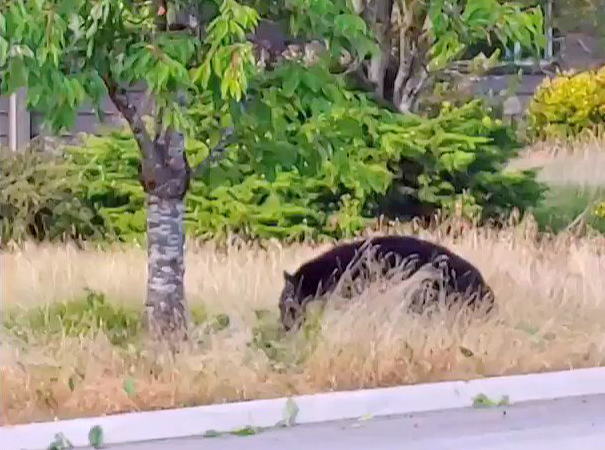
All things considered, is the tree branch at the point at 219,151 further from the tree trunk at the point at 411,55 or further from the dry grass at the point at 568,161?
the dry grass at the point at 568,161

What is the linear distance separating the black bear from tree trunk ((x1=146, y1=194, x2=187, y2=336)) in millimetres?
257

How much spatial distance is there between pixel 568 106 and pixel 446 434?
89 cm

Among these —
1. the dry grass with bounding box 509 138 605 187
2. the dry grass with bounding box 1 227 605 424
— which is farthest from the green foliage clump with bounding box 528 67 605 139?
the dry grass with bounding box 1 227 605 424

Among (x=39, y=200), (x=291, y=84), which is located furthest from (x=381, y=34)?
(x=39, y=200)

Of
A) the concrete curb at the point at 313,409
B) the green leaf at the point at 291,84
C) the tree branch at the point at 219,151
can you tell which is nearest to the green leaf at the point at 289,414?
the concrete curb at the point at 313,409

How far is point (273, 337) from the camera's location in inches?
112

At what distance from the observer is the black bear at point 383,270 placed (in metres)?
2.88

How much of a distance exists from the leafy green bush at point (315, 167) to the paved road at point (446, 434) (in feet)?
1.58

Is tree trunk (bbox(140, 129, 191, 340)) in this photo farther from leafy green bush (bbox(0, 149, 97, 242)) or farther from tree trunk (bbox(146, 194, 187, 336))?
leafy green bush (bbox(0, 149, 97, 242))

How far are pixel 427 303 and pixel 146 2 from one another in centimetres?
102

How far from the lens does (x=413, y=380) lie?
2.92 m

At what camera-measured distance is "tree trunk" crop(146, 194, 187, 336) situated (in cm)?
278

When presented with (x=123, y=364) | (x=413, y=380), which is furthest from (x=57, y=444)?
(x=413, y=380)

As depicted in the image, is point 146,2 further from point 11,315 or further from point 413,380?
point 413,380
